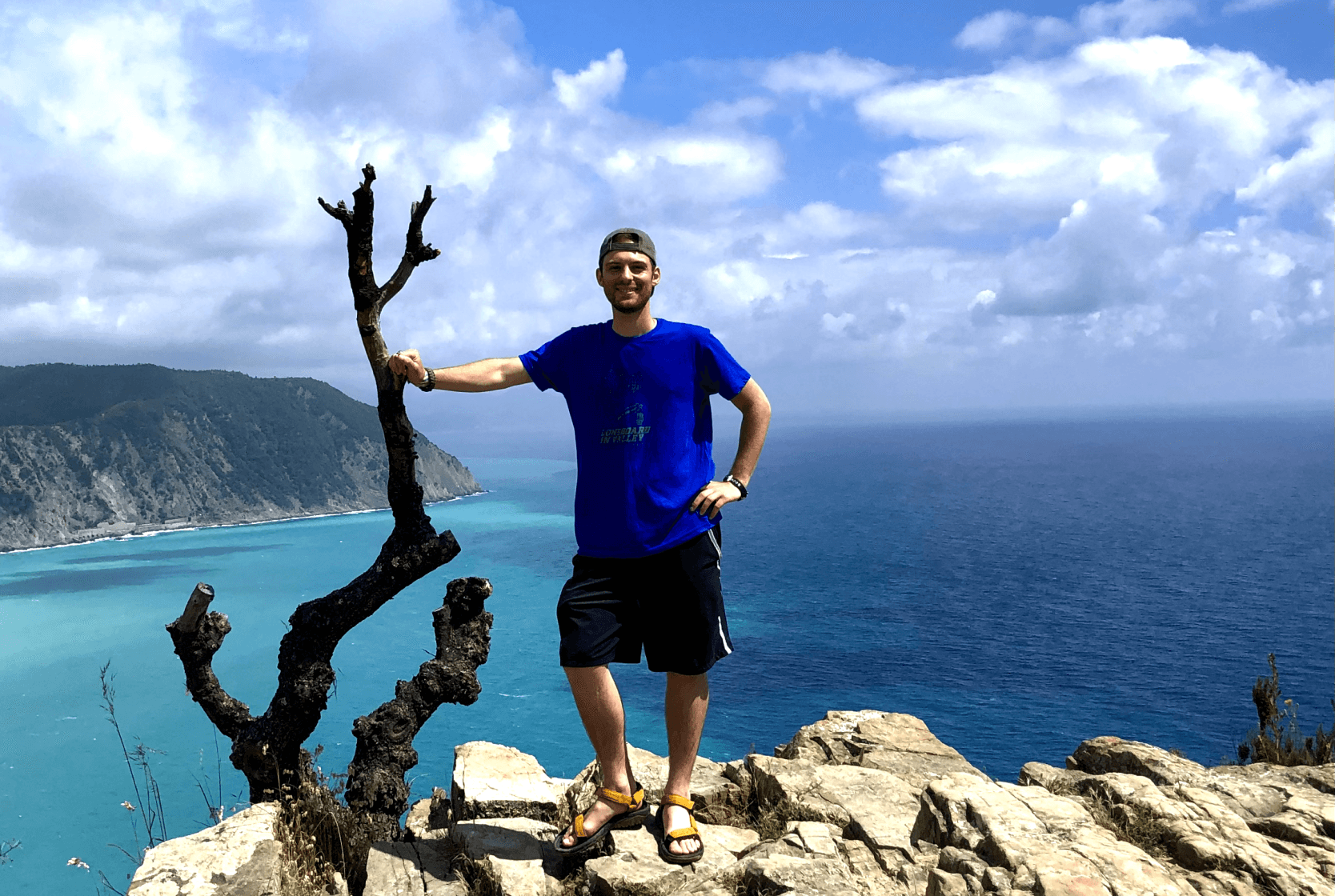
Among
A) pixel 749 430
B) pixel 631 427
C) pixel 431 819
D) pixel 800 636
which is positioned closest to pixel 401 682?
pixel 431 819

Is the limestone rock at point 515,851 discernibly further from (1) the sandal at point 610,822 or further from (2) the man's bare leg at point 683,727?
(2) the man's bare leg at point 683,727

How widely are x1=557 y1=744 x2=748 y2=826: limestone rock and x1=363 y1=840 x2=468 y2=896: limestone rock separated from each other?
2.30ft

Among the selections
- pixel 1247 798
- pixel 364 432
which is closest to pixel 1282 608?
pixel 1247 798

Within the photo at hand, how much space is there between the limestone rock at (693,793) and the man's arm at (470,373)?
236cm

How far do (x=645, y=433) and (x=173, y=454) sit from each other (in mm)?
145148

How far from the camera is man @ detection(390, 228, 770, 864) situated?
4.18 metres

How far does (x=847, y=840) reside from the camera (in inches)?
177

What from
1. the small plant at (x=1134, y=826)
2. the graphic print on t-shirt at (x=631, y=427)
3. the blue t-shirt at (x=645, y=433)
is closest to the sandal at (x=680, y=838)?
the blue t-shirt at (x=645, y=433)

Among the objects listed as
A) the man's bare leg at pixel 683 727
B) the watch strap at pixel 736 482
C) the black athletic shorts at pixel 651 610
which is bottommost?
the man's bare leg at pixel 683 727

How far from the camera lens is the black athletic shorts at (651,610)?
419cm

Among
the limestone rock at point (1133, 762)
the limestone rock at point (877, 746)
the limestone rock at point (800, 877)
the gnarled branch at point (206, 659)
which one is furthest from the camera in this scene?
the limestone rock at point (877, 746)

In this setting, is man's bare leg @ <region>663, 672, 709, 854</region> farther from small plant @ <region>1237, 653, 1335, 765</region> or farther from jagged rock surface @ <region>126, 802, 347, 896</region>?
small plant @ <region>1237, 653, 1335, 765</region>

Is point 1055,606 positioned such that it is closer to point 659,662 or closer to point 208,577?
point 659,662

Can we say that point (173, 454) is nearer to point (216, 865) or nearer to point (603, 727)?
point (216, 865)
